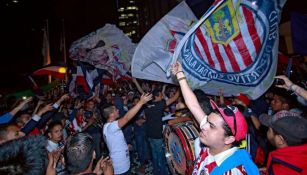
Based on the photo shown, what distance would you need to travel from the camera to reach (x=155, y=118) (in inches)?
275

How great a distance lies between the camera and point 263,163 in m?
4.80

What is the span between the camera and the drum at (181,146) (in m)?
4.11

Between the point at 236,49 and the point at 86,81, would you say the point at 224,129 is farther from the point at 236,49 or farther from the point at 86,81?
the point at 86,81

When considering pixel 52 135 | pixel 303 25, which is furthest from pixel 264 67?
pixel 52 135

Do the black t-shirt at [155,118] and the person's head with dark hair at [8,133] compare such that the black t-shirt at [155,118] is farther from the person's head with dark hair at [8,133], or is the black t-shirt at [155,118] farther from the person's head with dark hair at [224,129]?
the person's head with dark hair at [224,129]

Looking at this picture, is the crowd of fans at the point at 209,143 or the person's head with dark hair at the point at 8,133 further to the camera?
the person's head with dark hair at the point at 8,133

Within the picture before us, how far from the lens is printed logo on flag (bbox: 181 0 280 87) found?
4773mm

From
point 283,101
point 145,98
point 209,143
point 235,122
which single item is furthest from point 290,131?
point 283,101

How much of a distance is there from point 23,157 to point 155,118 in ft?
15.8

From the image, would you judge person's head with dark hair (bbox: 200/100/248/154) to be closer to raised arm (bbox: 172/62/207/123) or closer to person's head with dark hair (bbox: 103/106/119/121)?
raised arm (bbox: 172/62/207/123)

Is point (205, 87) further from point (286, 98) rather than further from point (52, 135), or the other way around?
point (52, 135)

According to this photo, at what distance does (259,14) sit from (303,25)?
1160mm

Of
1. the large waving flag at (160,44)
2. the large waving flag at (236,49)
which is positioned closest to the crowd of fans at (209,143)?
the large waving flag at (236,49)

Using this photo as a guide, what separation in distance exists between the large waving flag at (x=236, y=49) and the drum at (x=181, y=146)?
3.11 feet
